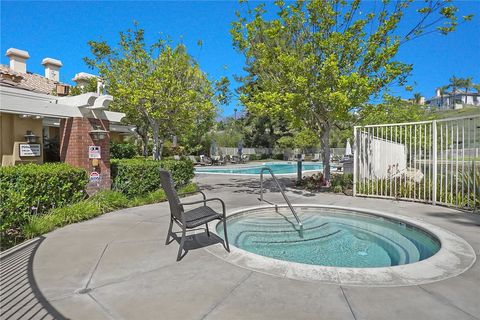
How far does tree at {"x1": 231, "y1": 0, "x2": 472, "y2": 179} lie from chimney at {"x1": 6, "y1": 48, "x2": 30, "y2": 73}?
53.9 ft

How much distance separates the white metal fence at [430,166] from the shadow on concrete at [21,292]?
27.8 feet

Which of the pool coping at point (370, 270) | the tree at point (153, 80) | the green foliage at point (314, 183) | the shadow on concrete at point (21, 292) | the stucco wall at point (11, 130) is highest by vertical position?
the tree at point (153, 80)

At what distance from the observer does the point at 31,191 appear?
214 inches

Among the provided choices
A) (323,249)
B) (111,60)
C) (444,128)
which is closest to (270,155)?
(111,60)

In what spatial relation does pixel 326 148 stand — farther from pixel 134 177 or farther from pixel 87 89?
pixel 87 89

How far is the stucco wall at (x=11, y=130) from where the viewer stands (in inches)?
285

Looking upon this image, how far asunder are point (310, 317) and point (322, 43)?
28.0 feet

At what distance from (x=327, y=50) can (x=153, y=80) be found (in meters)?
6.05

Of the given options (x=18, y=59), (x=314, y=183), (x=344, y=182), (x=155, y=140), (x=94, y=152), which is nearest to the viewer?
(x=94, y=152)

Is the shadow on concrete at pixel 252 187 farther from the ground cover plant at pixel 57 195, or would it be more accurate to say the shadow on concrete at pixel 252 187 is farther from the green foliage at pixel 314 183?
the ground cover plant at pixel 57 195

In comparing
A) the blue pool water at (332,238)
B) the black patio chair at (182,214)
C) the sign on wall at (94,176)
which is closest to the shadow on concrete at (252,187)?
the blue pool water at (332,238)

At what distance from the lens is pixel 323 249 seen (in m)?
4.93

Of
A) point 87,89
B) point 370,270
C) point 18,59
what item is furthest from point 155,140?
point 18,59

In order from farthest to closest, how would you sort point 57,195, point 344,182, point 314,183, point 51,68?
1. point 51,68
2. point 314,183
3. point 344,182
4. point 57,195
